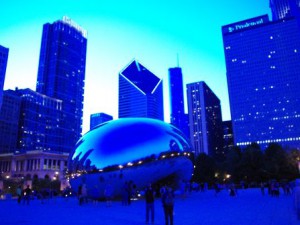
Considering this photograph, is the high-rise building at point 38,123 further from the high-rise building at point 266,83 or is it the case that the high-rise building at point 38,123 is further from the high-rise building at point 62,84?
the high-rise building at point 266,83

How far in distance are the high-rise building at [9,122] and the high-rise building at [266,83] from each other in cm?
11509

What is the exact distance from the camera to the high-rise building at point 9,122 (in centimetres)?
14950

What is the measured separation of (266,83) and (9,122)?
136491 millimetres

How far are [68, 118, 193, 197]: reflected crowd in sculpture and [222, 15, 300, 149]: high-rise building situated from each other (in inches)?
5576

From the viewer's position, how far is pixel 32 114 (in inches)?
6112

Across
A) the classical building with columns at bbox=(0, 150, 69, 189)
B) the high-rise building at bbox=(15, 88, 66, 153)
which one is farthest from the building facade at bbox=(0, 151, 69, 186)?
the high-rise building at bbox=(15, 88, 66, 153)

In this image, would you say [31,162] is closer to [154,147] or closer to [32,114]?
[32,114]

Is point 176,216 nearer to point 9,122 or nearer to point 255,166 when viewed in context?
point 255,166

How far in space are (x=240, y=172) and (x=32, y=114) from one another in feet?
398

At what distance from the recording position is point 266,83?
160m

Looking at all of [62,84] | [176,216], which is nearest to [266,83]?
[62,84]

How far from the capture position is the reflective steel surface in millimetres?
22203

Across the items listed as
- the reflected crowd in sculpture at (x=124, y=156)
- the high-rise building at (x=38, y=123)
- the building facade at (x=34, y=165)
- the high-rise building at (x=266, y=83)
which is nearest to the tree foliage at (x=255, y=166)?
the reflected crowd in sculpture at (x=124, y=156)

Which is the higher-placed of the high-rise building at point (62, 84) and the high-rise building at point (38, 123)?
the high-rise building at point (62, 84)
